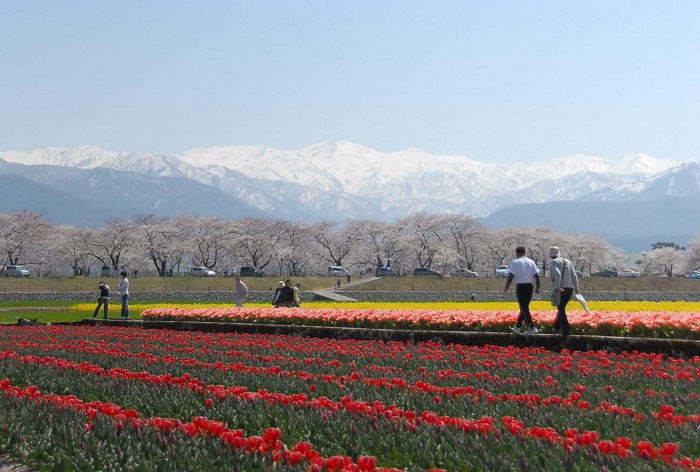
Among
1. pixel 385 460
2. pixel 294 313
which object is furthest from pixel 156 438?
pixel 294 313

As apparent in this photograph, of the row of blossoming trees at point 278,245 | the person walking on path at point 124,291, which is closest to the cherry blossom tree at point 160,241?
the row of blossoming trees at point 278,245

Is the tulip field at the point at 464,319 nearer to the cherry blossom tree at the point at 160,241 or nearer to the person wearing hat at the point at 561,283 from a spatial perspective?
the person wearing hat at the point at 561,283

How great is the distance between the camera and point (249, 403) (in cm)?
904

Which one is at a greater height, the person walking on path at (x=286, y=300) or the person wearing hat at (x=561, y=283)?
the person wearing hat at (x=561, y=283)

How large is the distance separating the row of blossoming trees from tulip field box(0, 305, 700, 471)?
10421 cm

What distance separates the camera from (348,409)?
8398 mm

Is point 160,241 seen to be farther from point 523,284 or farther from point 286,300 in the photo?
point 523,284

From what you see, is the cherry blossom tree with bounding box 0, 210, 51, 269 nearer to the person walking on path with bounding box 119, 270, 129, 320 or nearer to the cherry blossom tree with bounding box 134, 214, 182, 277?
the cherry blossom tree with bounding box 134, 214, 182, 277

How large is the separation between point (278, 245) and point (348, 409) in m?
118

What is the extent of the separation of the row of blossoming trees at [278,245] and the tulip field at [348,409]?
104215mm

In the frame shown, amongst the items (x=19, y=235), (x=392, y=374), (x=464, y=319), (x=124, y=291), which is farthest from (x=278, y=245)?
(x=392, y=374)

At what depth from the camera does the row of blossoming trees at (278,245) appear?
118250 mm

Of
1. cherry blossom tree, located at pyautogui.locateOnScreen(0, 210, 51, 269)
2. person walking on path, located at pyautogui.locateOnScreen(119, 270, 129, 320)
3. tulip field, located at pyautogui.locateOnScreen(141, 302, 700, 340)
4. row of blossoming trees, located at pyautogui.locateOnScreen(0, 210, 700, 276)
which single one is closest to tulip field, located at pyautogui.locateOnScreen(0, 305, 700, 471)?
tulip field, located at pyautogui.locateOnScreen(141, 302, 700, 340)

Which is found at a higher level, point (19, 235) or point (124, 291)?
point (19, 235)
